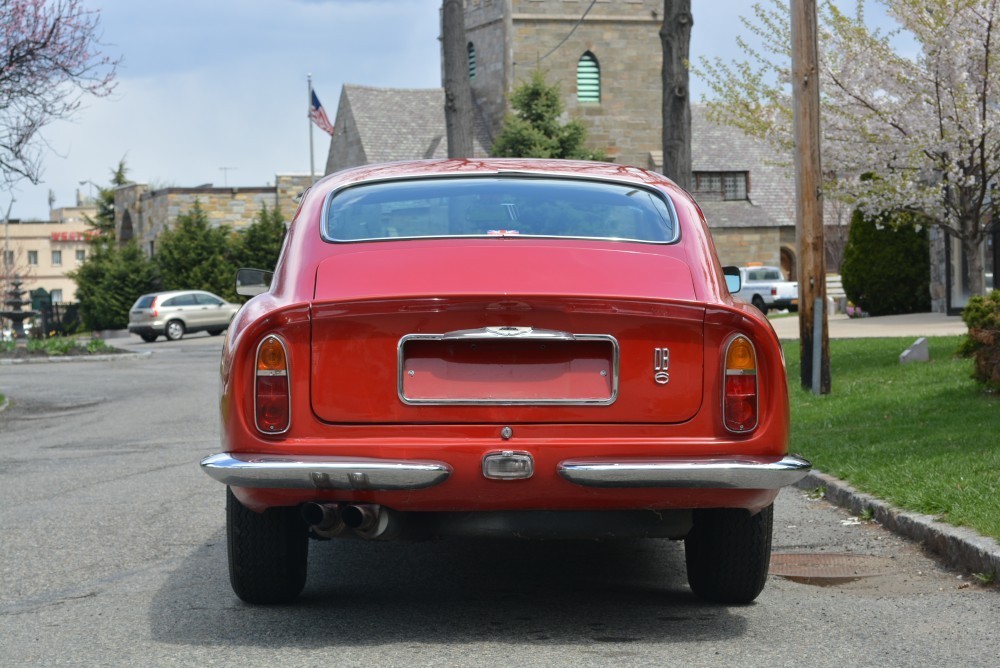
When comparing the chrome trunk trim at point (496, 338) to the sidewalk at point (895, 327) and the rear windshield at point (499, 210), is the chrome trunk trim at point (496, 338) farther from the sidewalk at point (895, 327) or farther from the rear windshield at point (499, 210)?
the sidewalk at point (895, 327)

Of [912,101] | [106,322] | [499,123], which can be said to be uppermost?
[499,123]

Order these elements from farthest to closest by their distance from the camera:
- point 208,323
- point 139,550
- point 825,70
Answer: point 208,323 → point 825,70 → point 139,550

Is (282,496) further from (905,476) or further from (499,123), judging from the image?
(499,123)

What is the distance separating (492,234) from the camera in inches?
221

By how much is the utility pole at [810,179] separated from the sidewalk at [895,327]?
7661 mm

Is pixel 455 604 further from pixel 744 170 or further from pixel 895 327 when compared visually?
pixel 744 170

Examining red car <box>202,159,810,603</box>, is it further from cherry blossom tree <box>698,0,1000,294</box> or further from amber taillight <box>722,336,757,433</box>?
cherry blossom tree <box>698,0,1000,294</box>

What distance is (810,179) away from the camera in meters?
14.0

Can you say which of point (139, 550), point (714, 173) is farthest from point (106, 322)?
point (139, 550)

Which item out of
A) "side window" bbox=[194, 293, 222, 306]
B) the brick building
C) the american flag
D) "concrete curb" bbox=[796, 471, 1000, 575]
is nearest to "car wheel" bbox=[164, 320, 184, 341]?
"side window" bbox=[194, 293, 222, 306]

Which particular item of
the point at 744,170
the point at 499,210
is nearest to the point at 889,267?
the point at 499,210

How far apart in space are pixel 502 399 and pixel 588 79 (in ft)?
184

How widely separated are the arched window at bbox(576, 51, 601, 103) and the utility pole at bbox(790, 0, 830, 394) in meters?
46.2

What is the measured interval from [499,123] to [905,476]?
5172 cm
